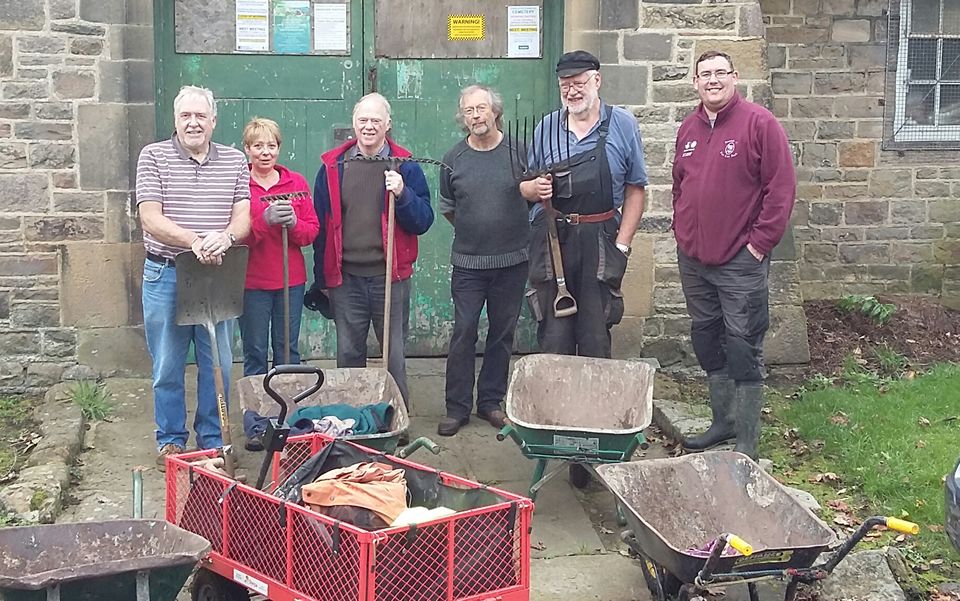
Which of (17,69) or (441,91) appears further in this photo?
(441,91)

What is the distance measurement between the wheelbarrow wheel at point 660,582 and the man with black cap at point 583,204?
1.71 meters

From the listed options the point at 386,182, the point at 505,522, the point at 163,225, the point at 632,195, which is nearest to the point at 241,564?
the point at 505,522

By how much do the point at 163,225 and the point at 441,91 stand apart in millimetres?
2701

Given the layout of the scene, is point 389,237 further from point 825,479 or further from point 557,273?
point 825,479

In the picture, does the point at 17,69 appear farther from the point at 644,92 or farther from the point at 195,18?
the point at 644,92

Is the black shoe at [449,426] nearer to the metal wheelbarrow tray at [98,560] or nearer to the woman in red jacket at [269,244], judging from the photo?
the woman in red jacket at [269,244]

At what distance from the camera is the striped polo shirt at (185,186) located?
18.6 ft

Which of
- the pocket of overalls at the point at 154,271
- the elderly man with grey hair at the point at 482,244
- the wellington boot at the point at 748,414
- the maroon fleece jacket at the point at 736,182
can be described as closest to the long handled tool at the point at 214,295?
the pocket of overalls at the point at 154,271

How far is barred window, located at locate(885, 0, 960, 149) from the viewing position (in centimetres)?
916

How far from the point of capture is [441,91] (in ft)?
25.5

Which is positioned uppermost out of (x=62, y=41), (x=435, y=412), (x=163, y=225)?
(x=62, y=41)

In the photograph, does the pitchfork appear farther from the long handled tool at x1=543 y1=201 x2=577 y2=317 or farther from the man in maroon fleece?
the man in maroon fleece

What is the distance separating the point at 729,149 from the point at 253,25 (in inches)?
130

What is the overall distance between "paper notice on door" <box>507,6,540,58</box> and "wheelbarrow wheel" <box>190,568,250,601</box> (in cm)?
448
